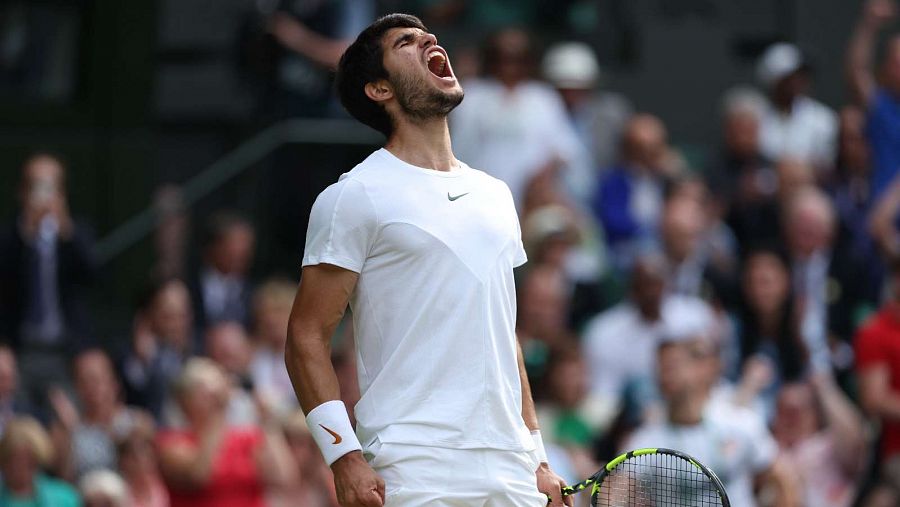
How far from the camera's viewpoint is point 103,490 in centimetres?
890

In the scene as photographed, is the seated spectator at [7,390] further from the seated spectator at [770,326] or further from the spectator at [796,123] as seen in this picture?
the spectator at [796,123]

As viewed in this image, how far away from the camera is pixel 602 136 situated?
12117 millimetres

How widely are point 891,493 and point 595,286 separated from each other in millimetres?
2429

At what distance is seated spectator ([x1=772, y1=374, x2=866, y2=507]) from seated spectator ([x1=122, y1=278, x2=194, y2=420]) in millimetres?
3395

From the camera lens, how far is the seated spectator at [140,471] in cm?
908

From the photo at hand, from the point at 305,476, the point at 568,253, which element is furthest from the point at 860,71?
the point at 305,476

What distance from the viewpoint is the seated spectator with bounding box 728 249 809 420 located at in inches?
398

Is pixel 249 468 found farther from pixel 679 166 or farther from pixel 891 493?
pixel 679 166

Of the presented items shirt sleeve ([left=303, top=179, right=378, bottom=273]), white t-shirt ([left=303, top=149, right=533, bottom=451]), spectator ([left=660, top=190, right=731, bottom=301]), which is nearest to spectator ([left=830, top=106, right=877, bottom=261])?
spectator ([left=660, top=190, right=731, bottom=301])

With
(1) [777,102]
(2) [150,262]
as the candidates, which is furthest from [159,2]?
(1) [777,102]

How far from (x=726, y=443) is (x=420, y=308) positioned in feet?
13.6

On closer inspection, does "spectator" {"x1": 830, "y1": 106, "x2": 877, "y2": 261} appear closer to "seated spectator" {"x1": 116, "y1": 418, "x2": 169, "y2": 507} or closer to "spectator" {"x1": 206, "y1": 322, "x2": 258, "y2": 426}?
"spectator" {"x1": 206, "y1": 322, "x2": 258, "y2": 426}

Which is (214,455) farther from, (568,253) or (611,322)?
(568,253)

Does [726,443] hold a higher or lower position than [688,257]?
lower
